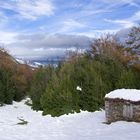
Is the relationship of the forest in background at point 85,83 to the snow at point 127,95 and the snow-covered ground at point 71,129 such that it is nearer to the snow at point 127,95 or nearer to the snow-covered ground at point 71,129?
the snow-covered ground at point 71,129

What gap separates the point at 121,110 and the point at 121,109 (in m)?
0.06

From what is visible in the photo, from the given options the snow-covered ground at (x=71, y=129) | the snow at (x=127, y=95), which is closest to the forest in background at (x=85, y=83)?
the snow-covered ground at (x=71, y=129)

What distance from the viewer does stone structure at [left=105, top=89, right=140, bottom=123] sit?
71.3ft

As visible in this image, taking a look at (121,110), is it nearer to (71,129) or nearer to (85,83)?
(71,129)

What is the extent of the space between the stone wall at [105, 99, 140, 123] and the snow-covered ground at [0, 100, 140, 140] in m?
0.51

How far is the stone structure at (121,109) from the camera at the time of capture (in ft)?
71.3

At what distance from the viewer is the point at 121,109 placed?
22.7m

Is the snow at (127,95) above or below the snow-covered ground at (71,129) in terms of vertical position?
above

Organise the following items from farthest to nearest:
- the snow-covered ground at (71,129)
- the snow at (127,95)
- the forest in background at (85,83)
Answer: the forest in background at (85,83) < the snow at (127,95) < the snow-covered ground at (71,129)

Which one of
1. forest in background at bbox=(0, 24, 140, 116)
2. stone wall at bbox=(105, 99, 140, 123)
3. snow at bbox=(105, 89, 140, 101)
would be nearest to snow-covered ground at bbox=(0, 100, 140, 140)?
stone wall at bbox=(105, 99, 140, 123)

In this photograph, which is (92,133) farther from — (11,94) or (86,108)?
(11,94)

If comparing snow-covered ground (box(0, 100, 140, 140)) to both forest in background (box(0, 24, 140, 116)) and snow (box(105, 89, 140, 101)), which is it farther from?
forest in background (box(0, 24, 140, 116))

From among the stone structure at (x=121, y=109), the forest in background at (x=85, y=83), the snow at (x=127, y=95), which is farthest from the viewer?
the forest in background at (x=85, y=83)

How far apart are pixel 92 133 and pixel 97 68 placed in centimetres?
1377
